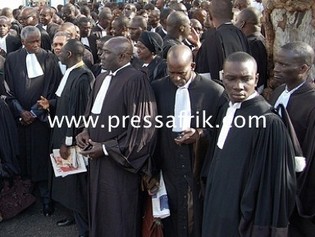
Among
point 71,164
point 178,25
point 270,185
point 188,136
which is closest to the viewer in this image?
point 270,185

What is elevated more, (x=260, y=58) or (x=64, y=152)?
(x=260, y=58)

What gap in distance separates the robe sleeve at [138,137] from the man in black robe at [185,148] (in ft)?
0.38

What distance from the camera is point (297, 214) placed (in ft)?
11.1

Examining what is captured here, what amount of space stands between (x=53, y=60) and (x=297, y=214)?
3445mm

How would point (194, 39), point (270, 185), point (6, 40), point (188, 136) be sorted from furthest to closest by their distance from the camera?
point (6, 40) → point (194, 39) → point (188, 136) → point (270, 185)

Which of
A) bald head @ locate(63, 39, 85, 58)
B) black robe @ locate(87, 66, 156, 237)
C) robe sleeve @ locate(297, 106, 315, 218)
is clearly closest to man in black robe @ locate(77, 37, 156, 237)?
black robe @ locate(87, 66, 156, 237)

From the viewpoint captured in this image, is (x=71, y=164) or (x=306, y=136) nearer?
(x=306, y=136)

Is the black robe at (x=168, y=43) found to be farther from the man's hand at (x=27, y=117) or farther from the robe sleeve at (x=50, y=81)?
the man's hand at (x=27, y=117)

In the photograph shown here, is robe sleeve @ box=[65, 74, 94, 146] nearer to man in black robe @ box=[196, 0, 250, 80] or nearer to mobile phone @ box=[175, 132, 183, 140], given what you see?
man in black robe @ box=[196, 0, 250, 80]

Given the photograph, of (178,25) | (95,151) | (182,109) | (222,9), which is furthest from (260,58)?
(95,151)

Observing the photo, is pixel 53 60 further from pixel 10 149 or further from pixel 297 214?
pixel 297 214

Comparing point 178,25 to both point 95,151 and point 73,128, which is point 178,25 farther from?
point 95,151

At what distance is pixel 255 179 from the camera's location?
3010mm

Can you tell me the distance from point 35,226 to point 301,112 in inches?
132
